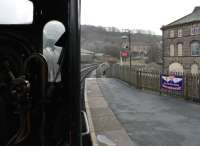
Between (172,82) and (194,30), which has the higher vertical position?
(194,30)

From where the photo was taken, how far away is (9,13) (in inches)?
79.0

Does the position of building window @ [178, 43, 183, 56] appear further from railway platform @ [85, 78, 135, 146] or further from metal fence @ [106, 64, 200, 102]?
railway platform @ [85, 78, 135, 146]

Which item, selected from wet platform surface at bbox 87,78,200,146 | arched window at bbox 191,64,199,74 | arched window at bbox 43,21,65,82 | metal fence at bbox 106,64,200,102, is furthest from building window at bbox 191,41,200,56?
arched window at bbox 43,21,65,82

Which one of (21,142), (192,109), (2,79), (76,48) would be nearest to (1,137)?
(21,142)

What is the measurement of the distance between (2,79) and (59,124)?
53cm

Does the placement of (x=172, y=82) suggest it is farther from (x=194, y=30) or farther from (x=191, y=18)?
(x=191, y=18)

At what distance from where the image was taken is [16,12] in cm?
203

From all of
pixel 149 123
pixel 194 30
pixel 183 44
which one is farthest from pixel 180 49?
pixel 149 123

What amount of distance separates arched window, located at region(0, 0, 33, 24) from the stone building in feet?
119

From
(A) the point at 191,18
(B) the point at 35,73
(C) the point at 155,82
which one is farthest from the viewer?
(A) the point at 191,18

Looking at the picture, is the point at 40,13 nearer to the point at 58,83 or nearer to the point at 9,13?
the point at 9,13

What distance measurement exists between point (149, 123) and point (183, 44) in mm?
33073

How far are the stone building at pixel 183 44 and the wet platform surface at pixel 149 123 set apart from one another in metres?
26.8

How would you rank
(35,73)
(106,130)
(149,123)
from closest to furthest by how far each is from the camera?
(35,73) < (106,130) < (149,123)
